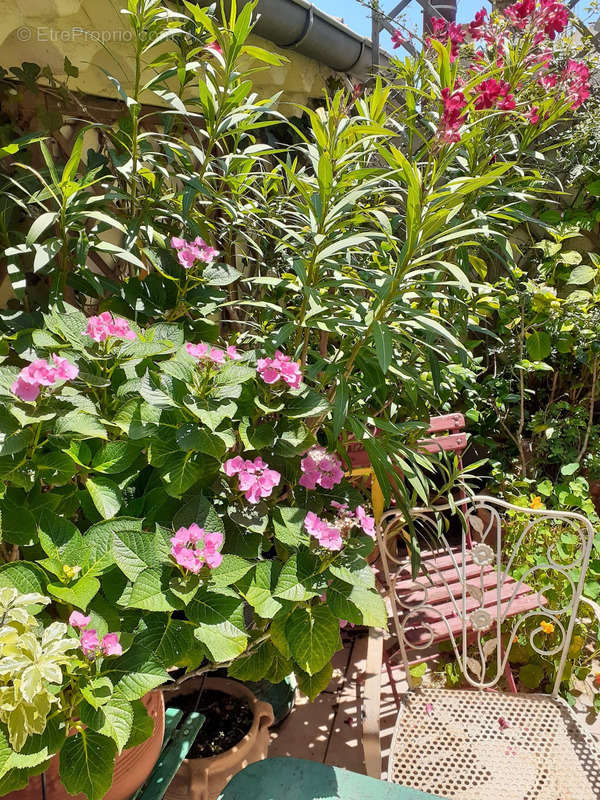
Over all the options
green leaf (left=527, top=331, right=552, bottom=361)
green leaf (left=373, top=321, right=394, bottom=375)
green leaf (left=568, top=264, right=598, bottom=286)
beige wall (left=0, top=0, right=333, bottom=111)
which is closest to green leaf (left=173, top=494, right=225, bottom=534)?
green leaf (left=373, top=321, right=394, bottom=375)

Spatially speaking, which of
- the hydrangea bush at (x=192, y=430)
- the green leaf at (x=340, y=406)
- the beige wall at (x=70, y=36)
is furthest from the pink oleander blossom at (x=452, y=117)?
the beige wall at (x=70, y=36)

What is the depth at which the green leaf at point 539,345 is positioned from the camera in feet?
9.93

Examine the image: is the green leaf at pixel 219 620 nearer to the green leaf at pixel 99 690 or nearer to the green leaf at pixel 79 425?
the green leaf at pixel 99 690

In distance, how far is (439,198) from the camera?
1257 mm

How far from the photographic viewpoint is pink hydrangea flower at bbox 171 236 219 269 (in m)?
1.38

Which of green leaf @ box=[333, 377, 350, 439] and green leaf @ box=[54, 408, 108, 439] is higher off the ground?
green leaf @ box=[333, 377, 350, 439]

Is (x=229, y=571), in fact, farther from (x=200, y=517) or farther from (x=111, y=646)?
(x=111, y=646)

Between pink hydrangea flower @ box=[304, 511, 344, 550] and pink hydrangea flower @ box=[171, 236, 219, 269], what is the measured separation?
66 cm

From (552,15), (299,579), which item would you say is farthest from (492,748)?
(552,15)

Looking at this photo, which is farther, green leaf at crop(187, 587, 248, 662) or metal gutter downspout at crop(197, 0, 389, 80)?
metal gutter downspout at crop(197, 0, 389, 80)

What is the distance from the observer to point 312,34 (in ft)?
7.64

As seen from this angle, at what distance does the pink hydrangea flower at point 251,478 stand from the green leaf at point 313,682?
1.29 ft

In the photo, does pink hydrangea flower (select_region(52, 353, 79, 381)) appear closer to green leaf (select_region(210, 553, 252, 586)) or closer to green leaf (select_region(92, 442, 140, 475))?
green leaf (select_region(92, 442, 140, 475))

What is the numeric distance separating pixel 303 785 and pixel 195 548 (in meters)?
0.48
